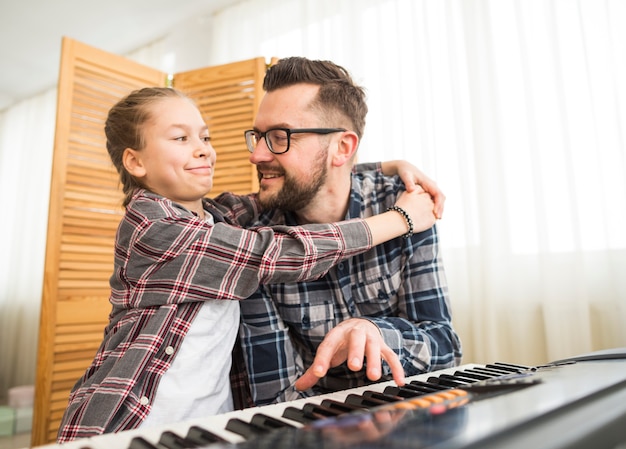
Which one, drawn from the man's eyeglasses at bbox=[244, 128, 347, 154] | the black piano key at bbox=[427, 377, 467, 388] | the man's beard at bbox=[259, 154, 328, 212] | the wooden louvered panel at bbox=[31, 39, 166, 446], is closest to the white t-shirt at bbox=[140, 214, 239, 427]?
the man's beard at bbox=[259, 154, 328, 212]

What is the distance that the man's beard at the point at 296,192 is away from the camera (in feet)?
4.30

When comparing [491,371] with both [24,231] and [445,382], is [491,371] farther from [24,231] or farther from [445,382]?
[24,231]

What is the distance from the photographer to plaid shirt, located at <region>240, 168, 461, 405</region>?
1.16 meters

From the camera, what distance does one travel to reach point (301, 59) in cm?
146

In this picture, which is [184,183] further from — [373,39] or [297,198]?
[373,39]

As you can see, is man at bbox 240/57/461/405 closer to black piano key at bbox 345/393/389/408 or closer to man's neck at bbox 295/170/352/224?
man's neck at bbox 295/170/352/224

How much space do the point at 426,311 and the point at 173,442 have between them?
0.83 meters

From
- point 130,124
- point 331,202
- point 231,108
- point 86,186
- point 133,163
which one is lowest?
point 331,202

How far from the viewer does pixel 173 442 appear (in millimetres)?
462

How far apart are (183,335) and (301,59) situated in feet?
2.84

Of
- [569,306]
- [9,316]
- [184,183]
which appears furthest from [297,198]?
[9,316]

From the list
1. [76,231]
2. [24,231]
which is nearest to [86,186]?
[76,231]

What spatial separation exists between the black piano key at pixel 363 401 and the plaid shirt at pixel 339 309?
48 centimetres

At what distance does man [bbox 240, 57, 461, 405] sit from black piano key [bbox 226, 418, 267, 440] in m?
0.48
